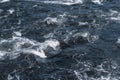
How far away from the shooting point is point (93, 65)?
44.4ft

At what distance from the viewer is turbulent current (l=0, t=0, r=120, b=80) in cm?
1315

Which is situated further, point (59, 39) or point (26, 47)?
point (59, 39)

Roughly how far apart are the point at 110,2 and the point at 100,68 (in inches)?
328

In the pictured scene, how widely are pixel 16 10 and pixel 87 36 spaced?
521 centimetres

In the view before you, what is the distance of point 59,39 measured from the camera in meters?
15.6

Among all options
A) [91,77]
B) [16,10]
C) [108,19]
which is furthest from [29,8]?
[91,77]

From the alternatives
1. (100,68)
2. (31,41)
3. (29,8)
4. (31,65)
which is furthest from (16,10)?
(100,68)

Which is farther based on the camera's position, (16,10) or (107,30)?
(16,10)

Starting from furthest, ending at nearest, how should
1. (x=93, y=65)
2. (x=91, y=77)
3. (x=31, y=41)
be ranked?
(x=31, y=41) → (x=93, y=65) → (x=91, y=77)

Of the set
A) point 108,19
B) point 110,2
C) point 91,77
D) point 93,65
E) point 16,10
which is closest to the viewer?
point 91,77

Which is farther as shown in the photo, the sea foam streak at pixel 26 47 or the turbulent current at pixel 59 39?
the sea foam streak at pixel 26 47

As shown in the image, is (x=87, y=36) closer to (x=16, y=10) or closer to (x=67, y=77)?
(x=67, y=77)

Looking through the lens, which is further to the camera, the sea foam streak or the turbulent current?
the sea foam streak

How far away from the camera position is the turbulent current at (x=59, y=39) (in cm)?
1315
